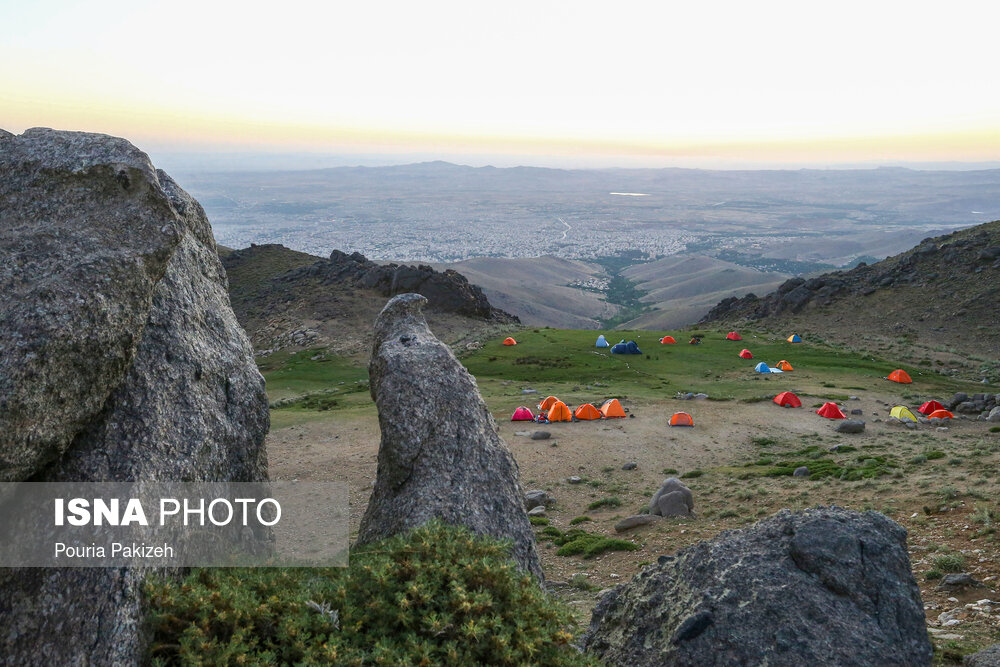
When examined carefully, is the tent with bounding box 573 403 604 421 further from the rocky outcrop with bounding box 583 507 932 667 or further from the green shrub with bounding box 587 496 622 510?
the rocky outcrop with bounding box 583 507 932 667

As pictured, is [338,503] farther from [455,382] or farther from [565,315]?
[565,315]

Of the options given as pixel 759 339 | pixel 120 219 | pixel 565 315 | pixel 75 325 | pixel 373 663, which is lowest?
pixel 565 315

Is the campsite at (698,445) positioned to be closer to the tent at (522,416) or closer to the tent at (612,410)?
the tent at (522,416)

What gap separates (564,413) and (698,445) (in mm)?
8070

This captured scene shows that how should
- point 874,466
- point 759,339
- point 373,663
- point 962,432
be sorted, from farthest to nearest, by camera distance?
point 759,339
point 962,432
point 874,466
point 373,663

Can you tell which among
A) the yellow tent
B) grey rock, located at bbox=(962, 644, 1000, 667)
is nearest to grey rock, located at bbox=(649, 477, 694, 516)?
grey rock, located at bbox=(962, 644, 1000, 667)

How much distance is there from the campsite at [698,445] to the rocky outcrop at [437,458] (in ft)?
11.3

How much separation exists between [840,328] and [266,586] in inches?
3303

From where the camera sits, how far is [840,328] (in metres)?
78.5

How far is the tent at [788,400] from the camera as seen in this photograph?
41203 mm

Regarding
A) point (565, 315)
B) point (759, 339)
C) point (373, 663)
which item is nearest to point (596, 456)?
point (373, 663)

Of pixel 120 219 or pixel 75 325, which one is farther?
pixel 120 219

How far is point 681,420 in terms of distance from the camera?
1441 inches

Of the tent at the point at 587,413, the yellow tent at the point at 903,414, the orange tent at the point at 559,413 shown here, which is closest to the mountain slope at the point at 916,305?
the yellow tent at the point at 903,414
